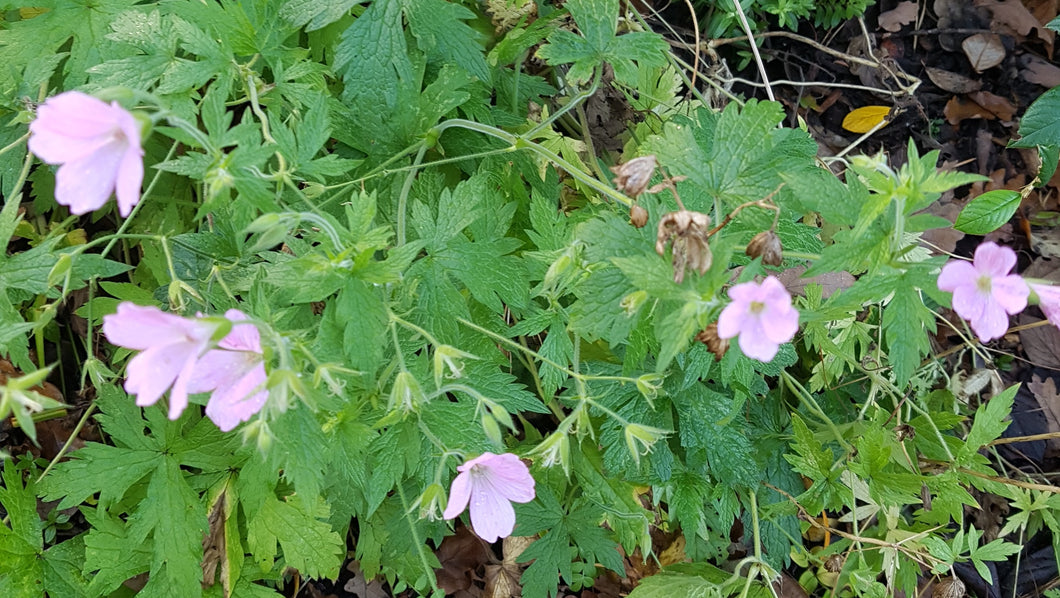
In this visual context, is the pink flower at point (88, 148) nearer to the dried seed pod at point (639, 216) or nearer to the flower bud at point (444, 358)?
the flower bud at point (444, 358)

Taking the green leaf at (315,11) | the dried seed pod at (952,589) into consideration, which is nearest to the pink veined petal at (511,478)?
the green leaf at (315,11)

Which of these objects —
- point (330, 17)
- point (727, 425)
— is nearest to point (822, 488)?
point (727, 425)

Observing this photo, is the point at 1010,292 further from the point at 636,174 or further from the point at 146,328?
the point at 146,328

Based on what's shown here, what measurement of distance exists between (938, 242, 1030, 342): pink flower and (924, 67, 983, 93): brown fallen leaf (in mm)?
2506

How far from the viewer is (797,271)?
84.9 inches

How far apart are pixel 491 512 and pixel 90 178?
87 centimetres

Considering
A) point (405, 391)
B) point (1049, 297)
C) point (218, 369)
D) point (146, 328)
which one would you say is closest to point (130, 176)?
point (146, 328)

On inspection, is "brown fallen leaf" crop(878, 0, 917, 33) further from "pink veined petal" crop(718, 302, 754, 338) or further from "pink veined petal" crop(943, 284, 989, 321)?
"pink veined petal" crop(718, 302, 754, 338)

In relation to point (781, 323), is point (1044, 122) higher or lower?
lower

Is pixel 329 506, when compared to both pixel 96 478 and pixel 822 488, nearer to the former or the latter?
pixel 96 478

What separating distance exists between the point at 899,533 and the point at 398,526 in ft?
4.73

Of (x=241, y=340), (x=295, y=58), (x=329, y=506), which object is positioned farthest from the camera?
(x=329, y=506)

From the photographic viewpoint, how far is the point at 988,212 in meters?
1.57

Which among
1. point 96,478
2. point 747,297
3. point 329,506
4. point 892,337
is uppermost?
point 747,297
